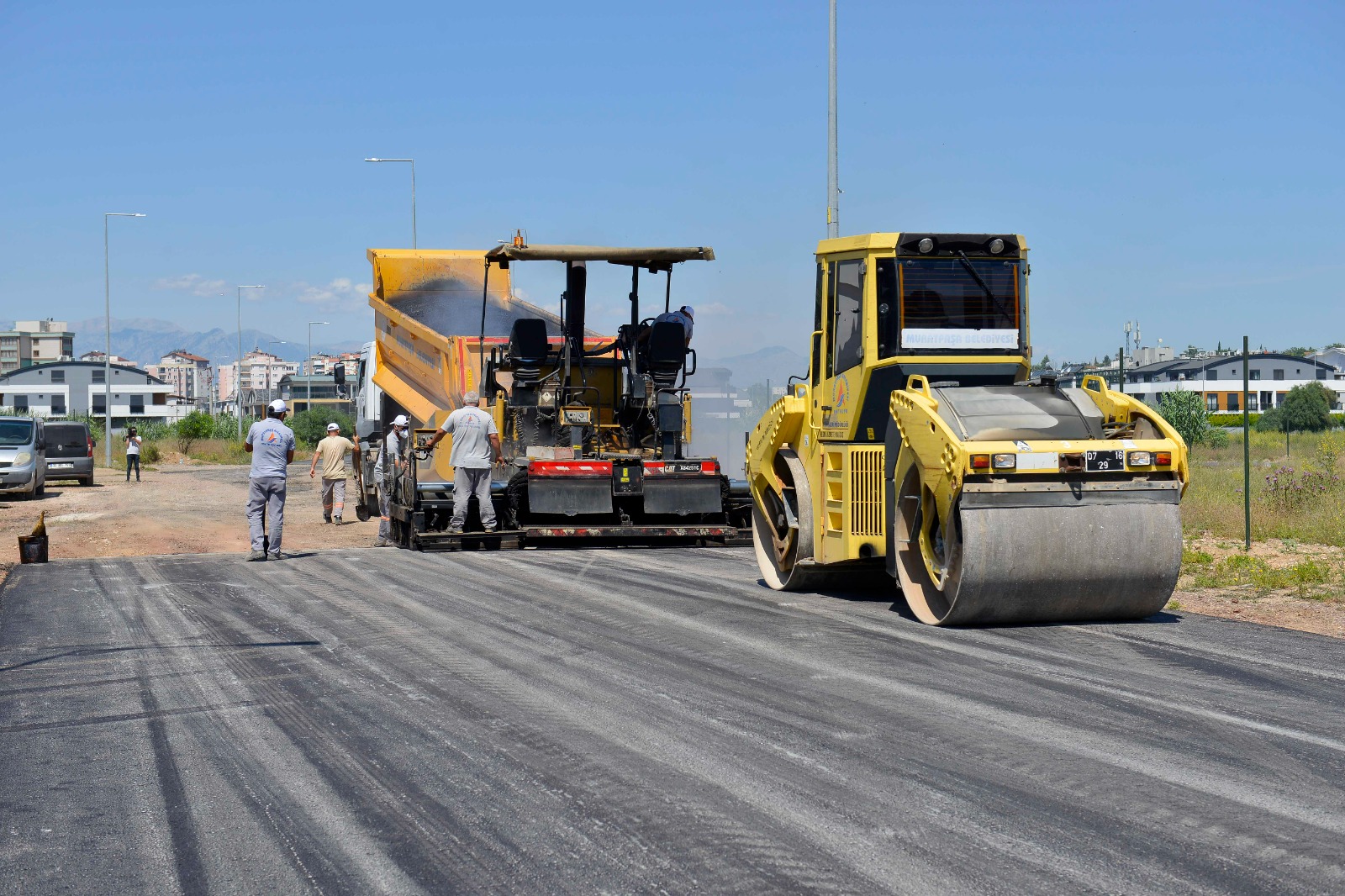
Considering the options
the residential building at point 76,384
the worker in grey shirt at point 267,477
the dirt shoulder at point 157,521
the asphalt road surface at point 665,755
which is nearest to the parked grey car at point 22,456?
the dirt shoulder at point 157,521

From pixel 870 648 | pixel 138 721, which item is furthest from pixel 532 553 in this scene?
pixel 138 721

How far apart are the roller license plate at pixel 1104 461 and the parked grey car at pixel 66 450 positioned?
1227 inches

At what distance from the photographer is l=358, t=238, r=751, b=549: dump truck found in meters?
14.6

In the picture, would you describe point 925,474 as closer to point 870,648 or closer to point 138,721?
point 870,648

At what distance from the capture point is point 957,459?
8.05 metres

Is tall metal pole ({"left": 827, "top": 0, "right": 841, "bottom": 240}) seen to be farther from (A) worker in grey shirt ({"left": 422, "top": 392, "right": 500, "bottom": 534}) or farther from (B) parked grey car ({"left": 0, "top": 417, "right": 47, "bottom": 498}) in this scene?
(B) parked grey car ({"left": 0, "top": 417, "right": 47, "bottom": 498})

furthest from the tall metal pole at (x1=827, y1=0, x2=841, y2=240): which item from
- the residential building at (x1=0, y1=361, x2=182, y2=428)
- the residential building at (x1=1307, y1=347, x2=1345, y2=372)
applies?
the residential building at (x1=1307, y1=347, x2=1345, y2=372)

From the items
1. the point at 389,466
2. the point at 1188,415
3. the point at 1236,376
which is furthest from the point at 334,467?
the point at 1236,376

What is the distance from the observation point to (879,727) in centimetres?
577

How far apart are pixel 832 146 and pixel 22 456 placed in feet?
58.5

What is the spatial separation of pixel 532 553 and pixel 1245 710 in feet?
29.2

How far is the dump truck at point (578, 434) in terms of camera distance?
14555mm

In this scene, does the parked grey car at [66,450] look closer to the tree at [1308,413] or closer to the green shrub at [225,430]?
the green shrub at [225,430]

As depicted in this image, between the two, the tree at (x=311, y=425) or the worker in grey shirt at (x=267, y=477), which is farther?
the tree at (x=311, y=425)
